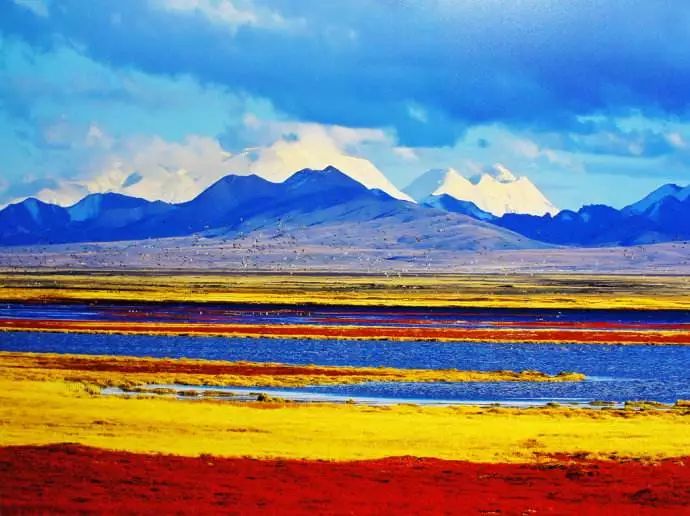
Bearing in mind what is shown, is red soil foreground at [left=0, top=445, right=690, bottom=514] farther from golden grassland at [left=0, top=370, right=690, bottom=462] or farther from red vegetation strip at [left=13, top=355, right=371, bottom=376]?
red vegetation strip at [left=13, top=355, right=371, bottom=376]

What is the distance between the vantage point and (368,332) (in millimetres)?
89375

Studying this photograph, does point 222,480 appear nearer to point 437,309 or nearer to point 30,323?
point 30,323

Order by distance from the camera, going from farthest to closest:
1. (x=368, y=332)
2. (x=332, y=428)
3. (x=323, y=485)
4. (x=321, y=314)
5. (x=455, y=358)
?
1. (x=321, y=314)
2. (x=368, y=332)
3. (x=455, y=358)
4. (x=332, y=428)
5. (x=323, y=485)

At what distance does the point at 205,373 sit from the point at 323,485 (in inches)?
1129

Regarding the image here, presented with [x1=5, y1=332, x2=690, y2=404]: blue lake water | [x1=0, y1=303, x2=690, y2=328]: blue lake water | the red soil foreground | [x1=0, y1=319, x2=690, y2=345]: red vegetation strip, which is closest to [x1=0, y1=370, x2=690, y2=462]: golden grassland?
the red soil foreground

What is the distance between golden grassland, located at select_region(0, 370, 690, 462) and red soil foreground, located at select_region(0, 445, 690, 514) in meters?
1.83

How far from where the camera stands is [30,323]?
306ft

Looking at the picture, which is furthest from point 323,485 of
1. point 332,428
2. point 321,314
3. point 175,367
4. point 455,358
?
point 321,314

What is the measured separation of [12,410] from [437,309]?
9305 centimetres

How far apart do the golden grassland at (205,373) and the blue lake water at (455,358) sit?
86.2 inches

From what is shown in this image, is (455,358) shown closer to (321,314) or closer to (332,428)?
(332,428)

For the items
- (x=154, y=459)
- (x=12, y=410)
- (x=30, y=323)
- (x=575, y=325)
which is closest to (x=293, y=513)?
(x=154, y=459)

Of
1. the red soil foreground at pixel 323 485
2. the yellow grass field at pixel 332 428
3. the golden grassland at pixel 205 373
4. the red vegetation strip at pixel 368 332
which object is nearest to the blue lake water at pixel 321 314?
the red vegetation strip at pixel 368 332

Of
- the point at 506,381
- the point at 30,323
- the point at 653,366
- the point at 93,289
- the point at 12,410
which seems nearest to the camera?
the point at 12,410
